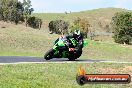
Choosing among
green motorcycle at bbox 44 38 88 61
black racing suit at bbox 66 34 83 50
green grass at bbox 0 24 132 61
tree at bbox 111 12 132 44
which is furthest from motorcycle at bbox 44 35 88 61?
tree at bbox 111 12 132 44

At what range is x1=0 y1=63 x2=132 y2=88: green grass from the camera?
45.0 feet

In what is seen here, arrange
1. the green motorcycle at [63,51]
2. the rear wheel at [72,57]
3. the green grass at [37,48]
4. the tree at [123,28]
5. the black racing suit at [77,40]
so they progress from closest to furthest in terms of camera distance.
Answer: the black racing suit at [77,40]
the green motorcycle at [63,51]
the rear wheel at [72,57]
the green grass at [37,48]
the tree at [123,28]

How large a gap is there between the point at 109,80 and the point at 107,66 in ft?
34.4

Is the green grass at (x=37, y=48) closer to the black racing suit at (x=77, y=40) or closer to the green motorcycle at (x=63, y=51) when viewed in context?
the green motorcycle at (x=63, y=51)

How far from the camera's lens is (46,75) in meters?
16.1

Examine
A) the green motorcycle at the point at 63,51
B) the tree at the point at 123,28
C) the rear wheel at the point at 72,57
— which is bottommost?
the tree at the point at 123,28

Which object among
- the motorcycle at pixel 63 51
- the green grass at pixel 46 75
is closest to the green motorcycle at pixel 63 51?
the motorcycle at pixel 63 51

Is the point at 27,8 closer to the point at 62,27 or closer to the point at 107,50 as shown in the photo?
the point at 62,27

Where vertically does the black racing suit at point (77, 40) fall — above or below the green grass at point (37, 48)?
above

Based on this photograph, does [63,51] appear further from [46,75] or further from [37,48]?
[37,48]

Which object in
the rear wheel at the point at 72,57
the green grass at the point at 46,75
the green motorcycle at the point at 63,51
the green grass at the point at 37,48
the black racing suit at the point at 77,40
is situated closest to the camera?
the green grass at the point at 46,75

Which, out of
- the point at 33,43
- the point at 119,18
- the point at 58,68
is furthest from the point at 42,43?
the point at 58,68

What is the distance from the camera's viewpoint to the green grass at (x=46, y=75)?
13.7 meters

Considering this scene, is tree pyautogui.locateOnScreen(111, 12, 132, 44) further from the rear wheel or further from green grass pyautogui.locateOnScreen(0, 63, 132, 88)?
green grass pyautogui.locateOnScreen(0, 63, 132, 88)
